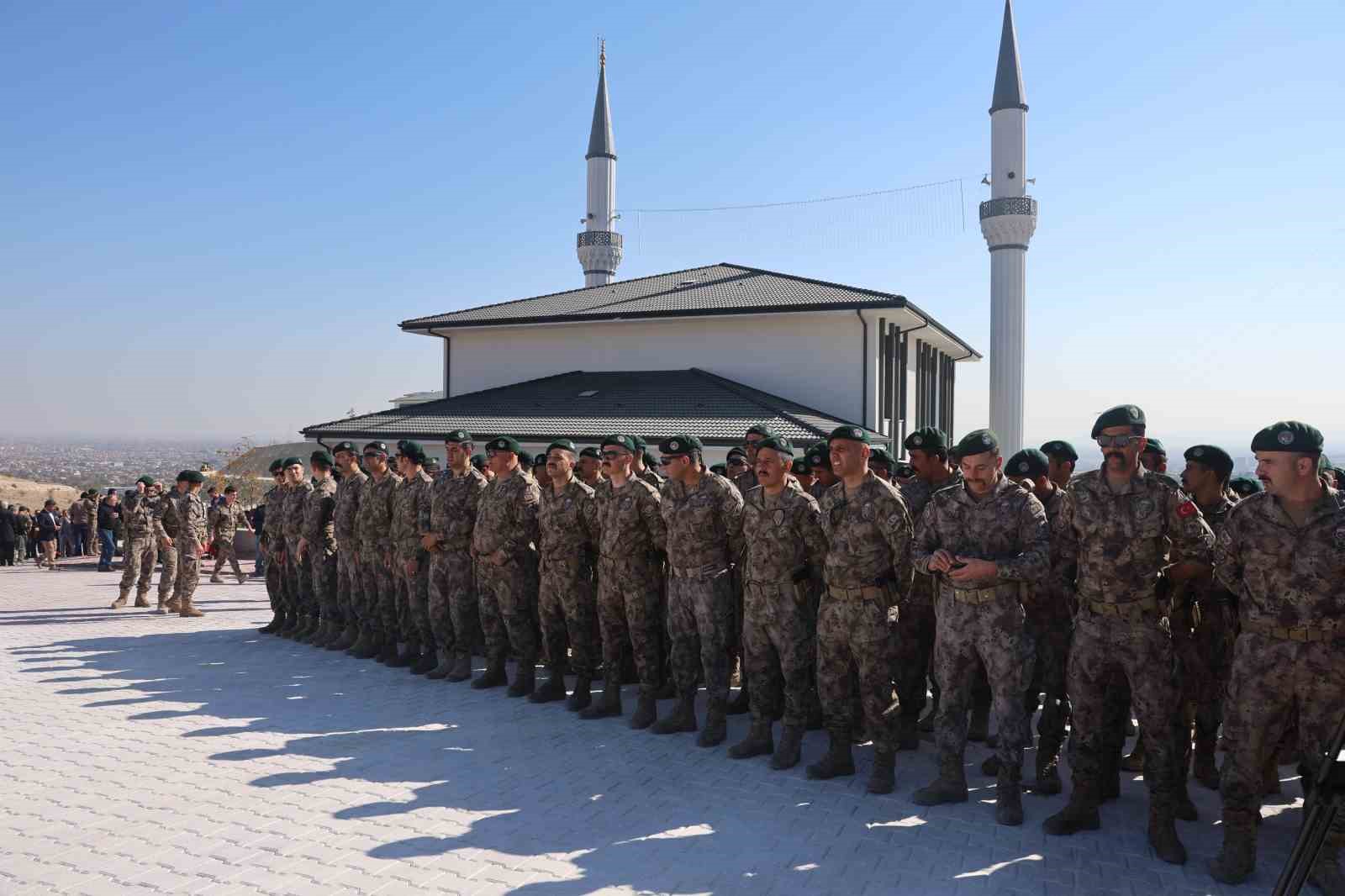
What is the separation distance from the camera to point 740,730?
Answer: 675 cm

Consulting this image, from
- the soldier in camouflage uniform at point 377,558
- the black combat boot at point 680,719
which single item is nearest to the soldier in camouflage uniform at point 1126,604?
the black combat boot at point 680,719

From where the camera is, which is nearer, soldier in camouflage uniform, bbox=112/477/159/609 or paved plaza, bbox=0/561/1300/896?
paved plaza, bbox=0/561/1300/896

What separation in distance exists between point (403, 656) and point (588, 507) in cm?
312

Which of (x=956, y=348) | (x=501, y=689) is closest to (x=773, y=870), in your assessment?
(x=501, y=689)

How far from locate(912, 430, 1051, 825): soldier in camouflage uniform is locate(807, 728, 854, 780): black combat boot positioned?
Result: 0.56 m

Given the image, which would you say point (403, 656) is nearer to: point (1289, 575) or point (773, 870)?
point (773, 870)

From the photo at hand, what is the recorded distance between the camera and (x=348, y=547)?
380 inches

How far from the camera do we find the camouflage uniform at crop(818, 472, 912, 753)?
17.9 ft

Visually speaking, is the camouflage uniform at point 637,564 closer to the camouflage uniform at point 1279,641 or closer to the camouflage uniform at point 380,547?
the camouflage uniform at point 380,547

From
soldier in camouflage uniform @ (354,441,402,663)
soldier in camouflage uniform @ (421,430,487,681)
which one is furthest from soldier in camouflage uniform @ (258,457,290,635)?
soldier in camouflage uniform @ (421,430,487,681)

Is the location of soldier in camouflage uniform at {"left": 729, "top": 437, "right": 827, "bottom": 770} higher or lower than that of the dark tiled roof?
lower

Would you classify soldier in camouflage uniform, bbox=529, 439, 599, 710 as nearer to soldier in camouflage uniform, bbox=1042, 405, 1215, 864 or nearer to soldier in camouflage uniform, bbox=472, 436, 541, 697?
soldier in camouflage uniform, bbox=472, 436, 541, 697

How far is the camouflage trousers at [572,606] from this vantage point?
289 inches

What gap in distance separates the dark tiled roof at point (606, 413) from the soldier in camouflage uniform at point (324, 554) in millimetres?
7792
